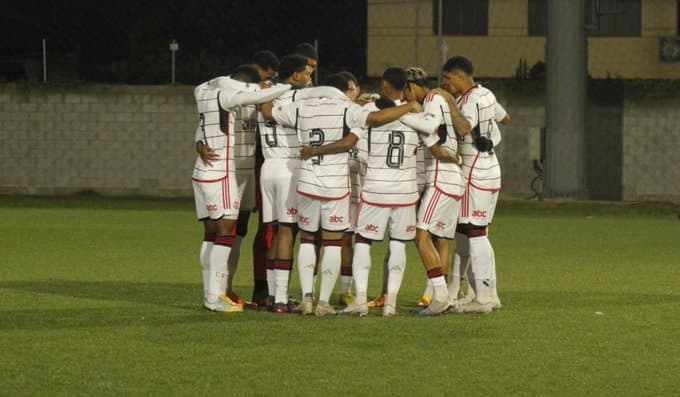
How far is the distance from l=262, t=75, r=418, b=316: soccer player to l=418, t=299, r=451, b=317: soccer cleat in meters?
0.78

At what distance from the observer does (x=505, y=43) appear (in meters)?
41.7

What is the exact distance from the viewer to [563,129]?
28297 mm

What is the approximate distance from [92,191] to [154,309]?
18.0 metres

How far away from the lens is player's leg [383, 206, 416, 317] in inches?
480

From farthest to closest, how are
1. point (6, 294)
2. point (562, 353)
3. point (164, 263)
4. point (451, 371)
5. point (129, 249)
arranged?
point (129, 249) → point (164, 263) → point (6, 294) → point (562, 353) → point (451, 371)

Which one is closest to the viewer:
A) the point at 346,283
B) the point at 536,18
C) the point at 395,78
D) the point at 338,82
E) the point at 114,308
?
the point at 395,78

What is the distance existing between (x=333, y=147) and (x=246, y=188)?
1.23 metres

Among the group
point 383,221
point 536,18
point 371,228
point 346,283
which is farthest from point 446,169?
point 536,18

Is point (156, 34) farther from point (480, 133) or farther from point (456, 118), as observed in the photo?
point (456, 118)

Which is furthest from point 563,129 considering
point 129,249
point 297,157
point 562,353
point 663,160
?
point 562,353

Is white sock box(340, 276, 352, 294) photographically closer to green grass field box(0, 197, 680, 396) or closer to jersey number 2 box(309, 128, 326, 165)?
green grass field box(0, 197, 680, 396)

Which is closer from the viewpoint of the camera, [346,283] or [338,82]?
[338,82]

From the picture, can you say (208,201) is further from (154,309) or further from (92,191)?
(92,191)

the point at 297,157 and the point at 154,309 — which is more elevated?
the point at 297,157
